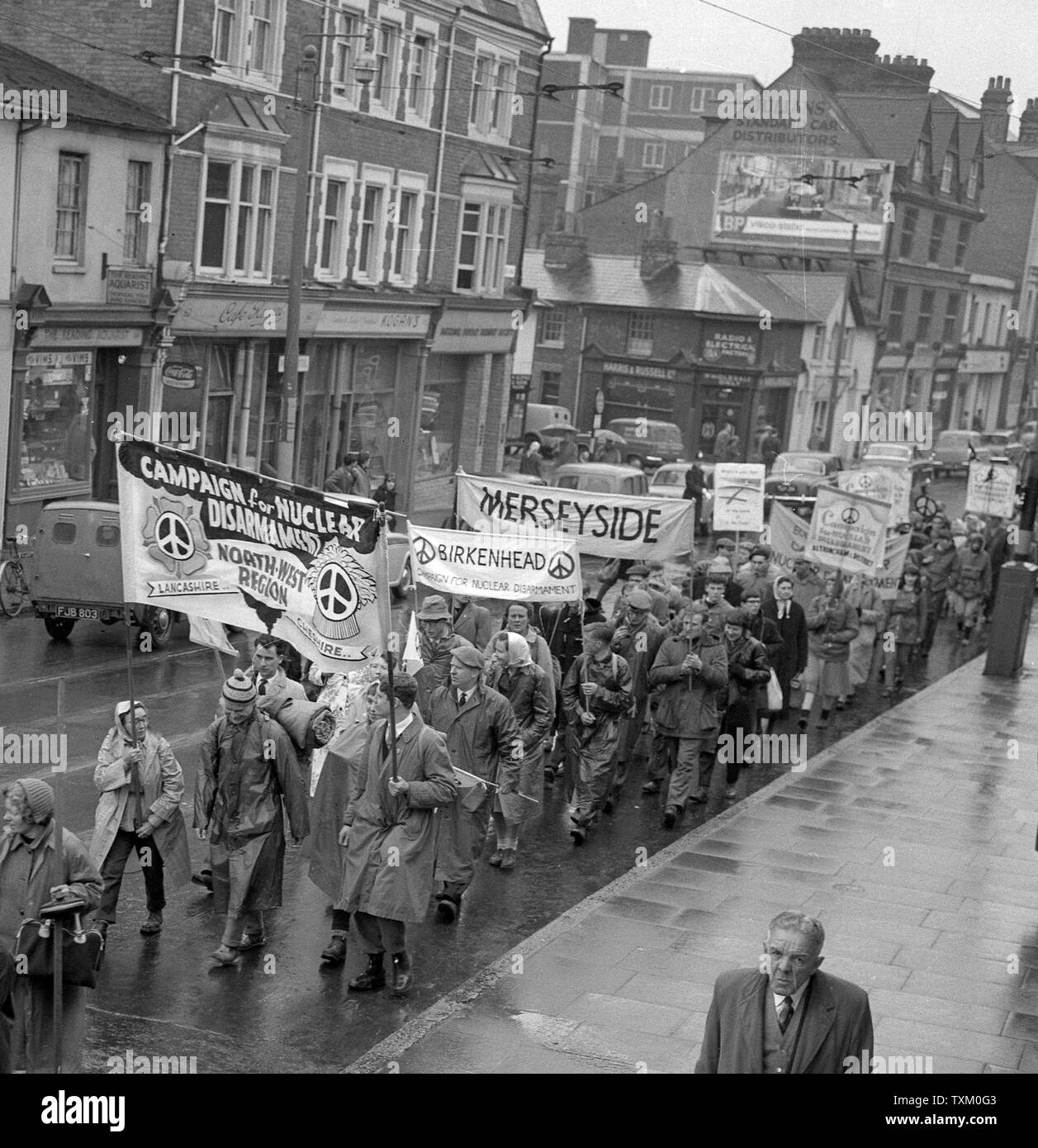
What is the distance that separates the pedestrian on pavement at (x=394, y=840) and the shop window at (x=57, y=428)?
17.2 meters

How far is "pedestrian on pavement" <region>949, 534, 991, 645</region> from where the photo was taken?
2583 cm

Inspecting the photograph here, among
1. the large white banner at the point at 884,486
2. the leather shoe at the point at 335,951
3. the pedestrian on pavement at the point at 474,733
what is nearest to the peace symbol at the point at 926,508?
the large white banner at the point at 884,486

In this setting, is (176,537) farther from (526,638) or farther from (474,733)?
(526,638)

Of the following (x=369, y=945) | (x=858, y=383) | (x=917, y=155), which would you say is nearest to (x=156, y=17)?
(x=369, y=945)

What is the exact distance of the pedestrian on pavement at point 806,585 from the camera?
19.0 meters

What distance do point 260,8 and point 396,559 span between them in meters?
11.5

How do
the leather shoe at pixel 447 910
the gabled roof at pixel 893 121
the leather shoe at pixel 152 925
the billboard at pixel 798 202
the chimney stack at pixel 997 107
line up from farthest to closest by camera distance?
the chimney stack at pixel 997 107
the gabled roof at pixel 893 121
the billboard at pixel 798 202
the leather shoe at pixel 447 910
the leather shoe at pixel 152 925

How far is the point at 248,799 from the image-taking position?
377 inches

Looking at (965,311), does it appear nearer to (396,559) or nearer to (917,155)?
(917,155)

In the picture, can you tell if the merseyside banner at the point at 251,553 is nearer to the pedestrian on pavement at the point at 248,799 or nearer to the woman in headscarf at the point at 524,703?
the pedestrian on pavement at the point at 248,799

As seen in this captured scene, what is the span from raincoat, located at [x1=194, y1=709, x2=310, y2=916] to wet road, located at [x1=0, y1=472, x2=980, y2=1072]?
399 millimetres

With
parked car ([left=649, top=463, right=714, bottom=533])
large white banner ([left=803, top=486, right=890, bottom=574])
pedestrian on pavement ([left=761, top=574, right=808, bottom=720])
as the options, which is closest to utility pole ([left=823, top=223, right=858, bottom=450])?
parked car ([left=649, top=463, right=714, bottom=533])

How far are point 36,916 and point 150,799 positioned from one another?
2.28 m

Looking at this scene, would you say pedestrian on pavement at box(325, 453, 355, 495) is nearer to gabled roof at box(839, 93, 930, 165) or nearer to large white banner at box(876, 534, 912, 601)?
large white banner at box(876, 534, 912, 601)
